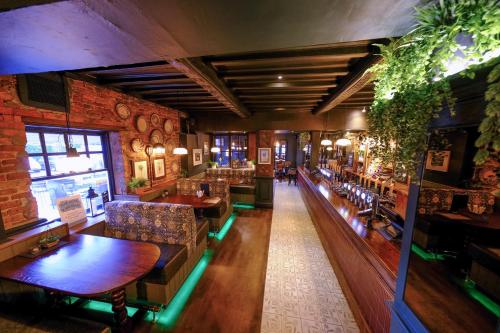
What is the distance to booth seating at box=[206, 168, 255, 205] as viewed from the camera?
5.91 meters

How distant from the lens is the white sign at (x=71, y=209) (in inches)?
102

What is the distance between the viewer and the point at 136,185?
3.76 metres

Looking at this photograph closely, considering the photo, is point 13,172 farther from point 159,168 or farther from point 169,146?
point 169,146

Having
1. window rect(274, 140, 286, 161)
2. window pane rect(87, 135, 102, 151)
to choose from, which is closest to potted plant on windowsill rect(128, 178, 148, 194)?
window pane rect(87, 135, 102, 151)

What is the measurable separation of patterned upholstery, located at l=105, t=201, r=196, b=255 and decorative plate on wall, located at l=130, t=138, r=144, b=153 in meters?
1.47

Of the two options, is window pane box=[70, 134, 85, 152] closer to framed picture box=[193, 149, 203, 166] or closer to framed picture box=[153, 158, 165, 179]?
framed picture box=[153, 158, 165, 179]

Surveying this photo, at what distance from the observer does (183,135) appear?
5672mm

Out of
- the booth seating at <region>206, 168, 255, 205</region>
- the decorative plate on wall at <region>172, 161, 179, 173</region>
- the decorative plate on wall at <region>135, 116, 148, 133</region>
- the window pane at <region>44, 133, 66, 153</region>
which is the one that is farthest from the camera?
the booth seating at <region>206, 168, 255, 205</region>

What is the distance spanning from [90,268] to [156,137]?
3.37 meters

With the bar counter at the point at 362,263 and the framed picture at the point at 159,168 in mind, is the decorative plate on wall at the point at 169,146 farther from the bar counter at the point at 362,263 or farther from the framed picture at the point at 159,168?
the bar counter at the point at 362,263

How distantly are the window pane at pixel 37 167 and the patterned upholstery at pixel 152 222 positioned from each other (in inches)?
36.4

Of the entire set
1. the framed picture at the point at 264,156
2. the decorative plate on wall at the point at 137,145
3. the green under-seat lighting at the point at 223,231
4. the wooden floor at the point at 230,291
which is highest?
the decorative plate on wall at the point at 137,145

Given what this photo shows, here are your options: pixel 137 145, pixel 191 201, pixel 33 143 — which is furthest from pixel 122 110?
pixel 191 201

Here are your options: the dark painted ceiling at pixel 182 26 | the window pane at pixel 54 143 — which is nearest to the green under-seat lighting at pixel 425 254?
the dark painted ceiling at pixel 182 26
